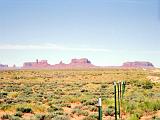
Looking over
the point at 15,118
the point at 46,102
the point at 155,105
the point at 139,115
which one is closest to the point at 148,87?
the point at 46,102

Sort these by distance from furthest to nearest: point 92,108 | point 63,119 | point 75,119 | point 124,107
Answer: point 92,108
point 124,107
point 75,119
point 63,119

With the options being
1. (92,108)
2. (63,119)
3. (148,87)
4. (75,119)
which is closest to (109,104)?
(92,108)

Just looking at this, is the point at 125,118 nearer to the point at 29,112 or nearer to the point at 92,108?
the point at 92,108

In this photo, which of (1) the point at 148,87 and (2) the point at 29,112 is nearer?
(2) the point at 29,112

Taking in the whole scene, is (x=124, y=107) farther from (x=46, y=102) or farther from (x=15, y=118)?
(x=46, y=102)

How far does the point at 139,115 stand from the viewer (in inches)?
650

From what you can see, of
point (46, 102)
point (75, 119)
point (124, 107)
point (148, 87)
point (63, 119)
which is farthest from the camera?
point (148, 87)

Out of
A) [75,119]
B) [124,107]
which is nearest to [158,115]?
[124,107]

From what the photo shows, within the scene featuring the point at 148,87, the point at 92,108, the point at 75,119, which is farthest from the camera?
the point at 148,87

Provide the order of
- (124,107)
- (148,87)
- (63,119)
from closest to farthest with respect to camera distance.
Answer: (63,119) → (124,107) → (148,87)

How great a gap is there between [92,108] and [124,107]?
8.00ft

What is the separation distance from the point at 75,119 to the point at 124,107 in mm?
3060

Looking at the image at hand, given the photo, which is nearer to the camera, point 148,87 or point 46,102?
point 46,102

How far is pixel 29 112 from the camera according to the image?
63.2 ft
